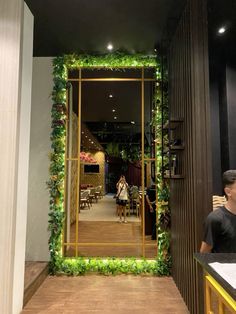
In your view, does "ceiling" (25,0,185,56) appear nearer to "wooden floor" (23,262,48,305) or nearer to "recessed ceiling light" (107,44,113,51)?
"recessed ceiling light" (107,44,113,51)

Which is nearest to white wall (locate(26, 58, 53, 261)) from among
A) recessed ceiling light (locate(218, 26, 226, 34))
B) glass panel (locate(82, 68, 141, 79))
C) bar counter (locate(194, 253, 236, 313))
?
glass panel (locate(82, 68, 141, 79))

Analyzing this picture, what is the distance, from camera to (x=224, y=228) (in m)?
2.33

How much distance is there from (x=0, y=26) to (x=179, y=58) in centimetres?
226

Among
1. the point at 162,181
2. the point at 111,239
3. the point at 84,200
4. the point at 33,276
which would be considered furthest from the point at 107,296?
the point at 84,200

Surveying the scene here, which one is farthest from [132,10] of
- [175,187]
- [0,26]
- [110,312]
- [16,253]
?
[110,312]

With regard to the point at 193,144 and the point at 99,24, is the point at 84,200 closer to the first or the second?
the point at 99,24

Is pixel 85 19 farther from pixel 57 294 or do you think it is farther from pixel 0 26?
pixel 57 294

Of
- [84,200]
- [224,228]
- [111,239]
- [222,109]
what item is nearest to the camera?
[224,228]

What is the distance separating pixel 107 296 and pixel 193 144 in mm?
2366

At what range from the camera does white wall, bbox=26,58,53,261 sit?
497 cm

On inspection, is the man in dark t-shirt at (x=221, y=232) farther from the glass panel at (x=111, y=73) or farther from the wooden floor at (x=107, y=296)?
the glass panel at (x=111, y=73)

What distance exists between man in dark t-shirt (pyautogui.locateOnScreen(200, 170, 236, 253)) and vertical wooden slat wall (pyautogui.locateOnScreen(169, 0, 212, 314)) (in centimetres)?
70

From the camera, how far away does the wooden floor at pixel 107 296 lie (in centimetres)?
352

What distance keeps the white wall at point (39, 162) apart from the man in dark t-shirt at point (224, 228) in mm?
3346
